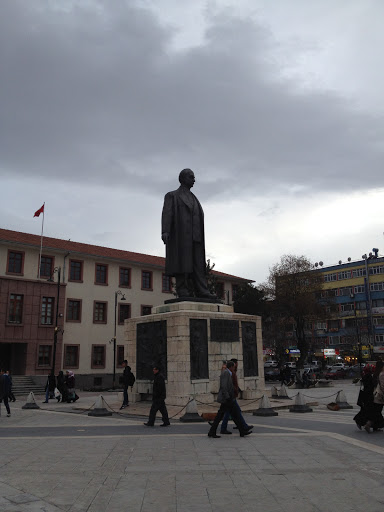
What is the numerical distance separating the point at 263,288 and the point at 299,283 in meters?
3.74

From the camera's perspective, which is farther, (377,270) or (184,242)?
(377,270)

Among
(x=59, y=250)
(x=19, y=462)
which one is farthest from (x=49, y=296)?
(x=19, y=462)

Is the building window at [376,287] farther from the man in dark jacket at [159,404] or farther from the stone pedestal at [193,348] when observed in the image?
the man in dark jacket at [159,404]

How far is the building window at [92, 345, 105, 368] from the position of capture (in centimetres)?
3697

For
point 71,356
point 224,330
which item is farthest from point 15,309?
point 224,330

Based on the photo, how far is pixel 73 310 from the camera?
36.7 m

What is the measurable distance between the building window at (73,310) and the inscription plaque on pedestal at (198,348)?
25488 mm

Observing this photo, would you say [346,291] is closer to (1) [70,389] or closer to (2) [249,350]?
(1) [70,389]

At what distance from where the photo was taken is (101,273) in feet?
129

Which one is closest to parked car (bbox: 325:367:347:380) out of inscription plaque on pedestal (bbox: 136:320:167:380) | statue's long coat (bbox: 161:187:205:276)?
statue's long coat (bbox: 161:187:205:276)

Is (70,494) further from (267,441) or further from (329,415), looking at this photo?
(329,415)

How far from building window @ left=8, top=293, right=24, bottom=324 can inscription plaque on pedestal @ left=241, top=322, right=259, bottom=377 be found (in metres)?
22.9

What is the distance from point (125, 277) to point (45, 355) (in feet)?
34.0

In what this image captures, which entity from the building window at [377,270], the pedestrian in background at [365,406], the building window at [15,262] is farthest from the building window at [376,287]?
the pedestrian in background at [365,406]
